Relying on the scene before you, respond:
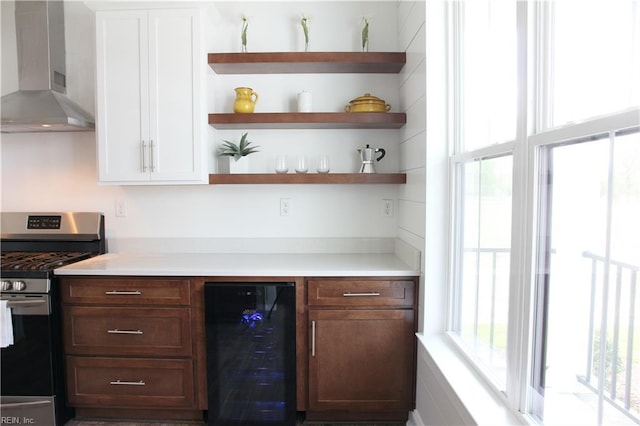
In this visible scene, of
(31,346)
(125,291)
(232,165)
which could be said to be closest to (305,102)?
(232,165)

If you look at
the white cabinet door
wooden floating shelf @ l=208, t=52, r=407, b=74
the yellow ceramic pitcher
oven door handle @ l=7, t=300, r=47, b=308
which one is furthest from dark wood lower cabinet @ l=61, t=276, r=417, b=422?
wooden floating shelf @ l=208, t=52, r=407, b=74

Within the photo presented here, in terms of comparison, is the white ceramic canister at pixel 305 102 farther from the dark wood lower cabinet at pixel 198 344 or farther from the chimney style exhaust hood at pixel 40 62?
the chimney style exhaust hood at pixel 40 62

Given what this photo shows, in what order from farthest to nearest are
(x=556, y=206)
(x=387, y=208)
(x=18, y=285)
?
(x=387, y=208)
(x=18, y=285)
(x=556, y=206)

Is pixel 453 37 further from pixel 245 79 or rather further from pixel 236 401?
pixel 236 401

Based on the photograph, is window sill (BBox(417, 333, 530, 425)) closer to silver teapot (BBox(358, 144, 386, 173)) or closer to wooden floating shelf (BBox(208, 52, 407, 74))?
silver teapot (BBox(358, 144, 386, 173))

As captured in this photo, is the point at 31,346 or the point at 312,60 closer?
the point at 31,346

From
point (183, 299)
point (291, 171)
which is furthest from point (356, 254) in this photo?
point (183, 299)

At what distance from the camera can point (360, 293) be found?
6.23 ft

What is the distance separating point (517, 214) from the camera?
44.7 inches

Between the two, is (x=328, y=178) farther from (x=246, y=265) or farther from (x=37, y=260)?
(x=37, y=260)

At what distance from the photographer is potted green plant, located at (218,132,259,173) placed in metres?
2.31

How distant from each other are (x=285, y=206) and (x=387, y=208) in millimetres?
718

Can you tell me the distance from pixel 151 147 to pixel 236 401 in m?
1.58

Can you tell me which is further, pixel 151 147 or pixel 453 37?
pixel 151 147
